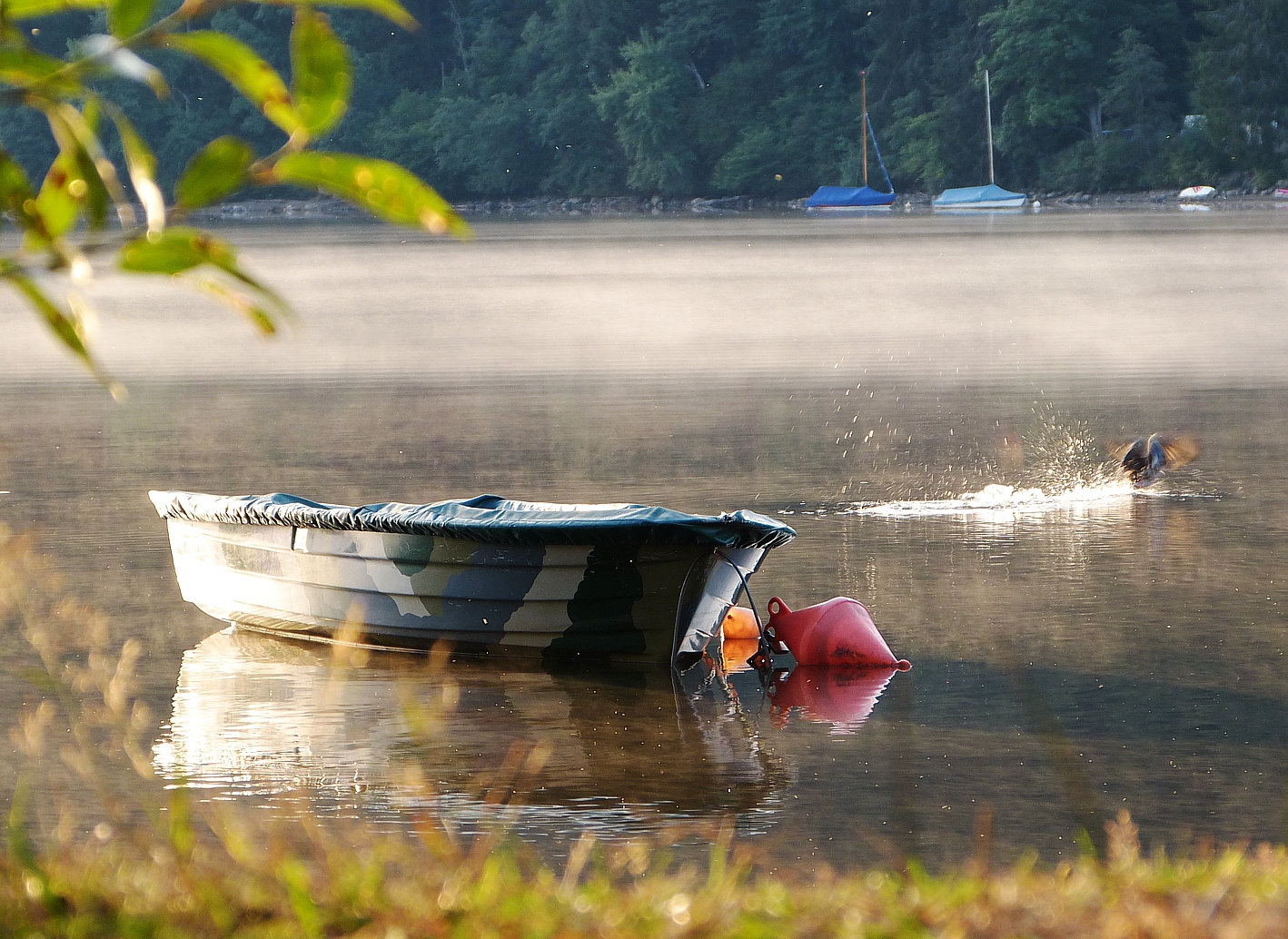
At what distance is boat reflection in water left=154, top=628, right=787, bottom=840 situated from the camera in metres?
7.62

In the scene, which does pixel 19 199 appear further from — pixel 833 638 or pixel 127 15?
pixel 833 638

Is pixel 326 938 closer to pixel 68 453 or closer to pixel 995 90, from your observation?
pixel 68 453

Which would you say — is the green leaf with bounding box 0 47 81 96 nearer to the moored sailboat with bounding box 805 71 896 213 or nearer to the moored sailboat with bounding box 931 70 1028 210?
the moored sailboat with bounding box 931 70 1028 210

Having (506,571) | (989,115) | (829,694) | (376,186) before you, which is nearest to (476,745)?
(506,571)

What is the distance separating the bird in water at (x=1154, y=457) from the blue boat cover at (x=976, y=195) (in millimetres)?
89863

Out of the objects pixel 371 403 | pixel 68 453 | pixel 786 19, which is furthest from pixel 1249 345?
pixel 786 19

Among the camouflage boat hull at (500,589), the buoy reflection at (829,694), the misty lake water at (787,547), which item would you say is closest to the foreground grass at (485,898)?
the misty lake water at (787,547)

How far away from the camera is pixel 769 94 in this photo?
A: 117875 mm

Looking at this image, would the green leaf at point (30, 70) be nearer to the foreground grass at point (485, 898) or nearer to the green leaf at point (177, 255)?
the green leaf at point (177, 255)

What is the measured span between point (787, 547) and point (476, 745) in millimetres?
4858

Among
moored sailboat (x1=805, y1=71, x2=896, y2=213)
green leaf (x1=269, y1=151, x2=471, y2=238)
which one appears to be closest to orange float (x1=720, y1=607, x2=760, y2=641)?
green leaf (x1=269, y1=151, x2=471, y2=238)

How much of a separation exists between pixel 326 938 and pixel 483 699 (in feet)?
19.4

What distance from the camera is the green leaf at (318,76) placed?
7.10 ft

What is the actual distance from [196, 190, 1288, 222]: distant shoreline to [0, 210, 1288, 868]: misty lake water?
68.2 metres
